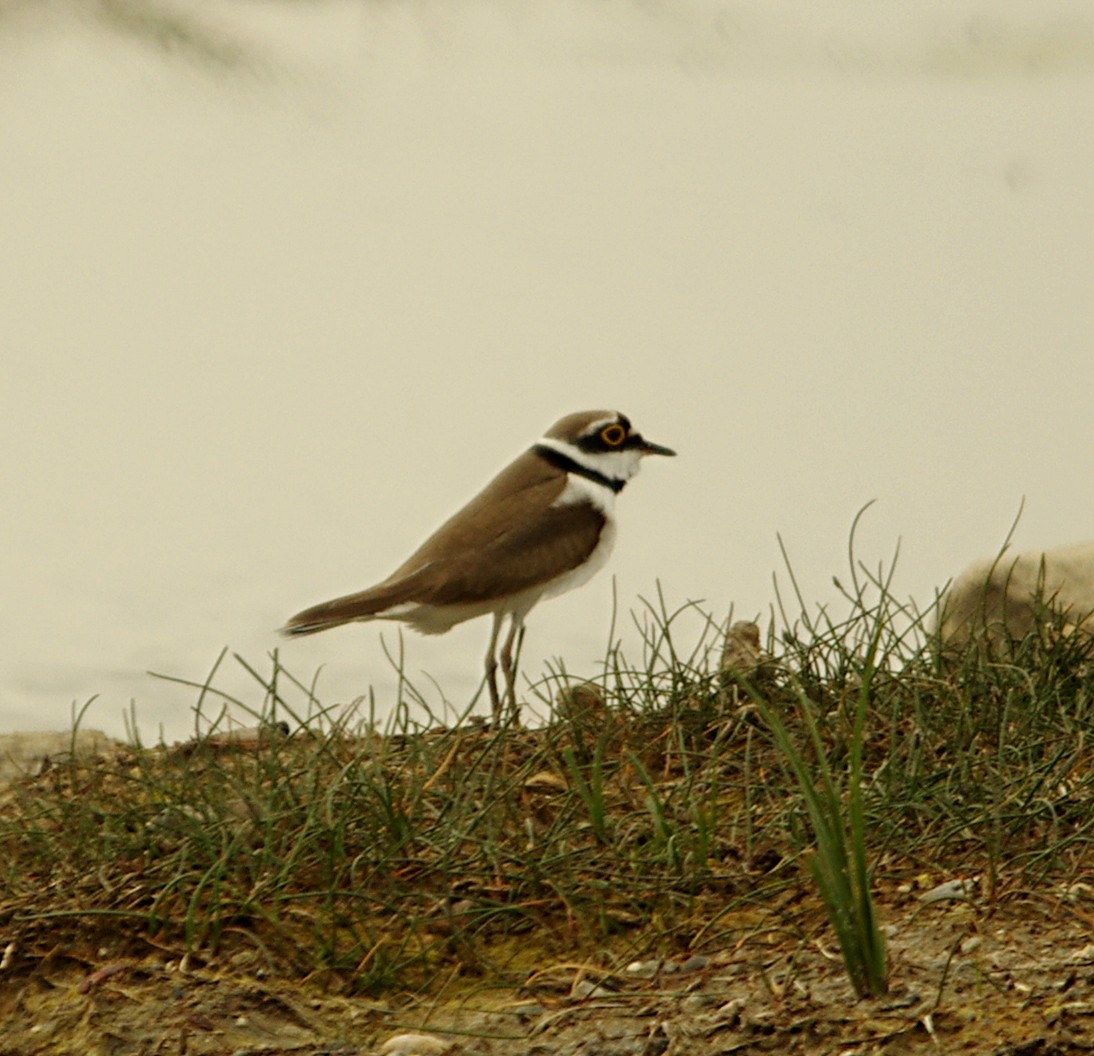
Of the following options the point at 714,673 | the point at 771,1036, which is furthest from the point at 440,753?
the point at 771,1036

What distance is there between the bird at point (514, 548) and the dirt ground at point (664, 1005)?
90.1 inches

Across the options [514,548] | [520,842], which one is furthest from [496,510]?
[520,842]

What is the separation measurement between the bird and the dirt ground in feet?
7.50

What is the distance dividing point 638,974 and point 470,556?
291 cm

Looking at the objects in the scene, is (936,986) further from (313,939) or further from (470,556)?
(470,556)

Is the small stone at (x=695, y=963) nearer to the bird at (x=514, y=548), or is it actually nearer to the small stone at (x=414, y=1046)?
the small stone at (x=414, y=1046)

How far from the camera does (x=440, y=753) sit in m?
5.10

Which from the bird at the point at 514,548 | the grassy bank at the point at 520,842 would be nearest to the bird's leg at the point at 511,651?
the bird at the point at 514,548

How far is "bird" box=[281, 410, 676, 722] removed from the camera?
21.1 ft

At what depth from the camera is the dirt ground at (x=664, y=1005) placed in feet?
11.1

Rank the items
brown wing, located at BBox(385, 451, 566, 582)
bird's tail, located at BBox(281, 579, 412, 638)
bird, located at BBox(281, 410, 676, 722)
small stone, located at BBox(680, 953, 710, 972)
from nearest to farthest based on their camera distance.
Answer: small stone, located at BBox(680, 953, 710, 972)
bird's tail, located at BBox(281, 579, 412, 638)
bird, located at BBox(281, 410, 676, 722)
brown wing, located at BBox(385, 451, 566, 582)

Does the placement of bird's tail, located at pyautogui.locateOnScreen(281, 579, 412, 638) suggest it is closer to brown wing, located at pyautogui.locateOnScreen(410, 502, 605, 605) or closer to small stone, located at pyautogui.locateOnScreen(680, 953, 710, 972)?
brown wing, located at pyautogui.locateOnScreen(410, 502, 605, 605)

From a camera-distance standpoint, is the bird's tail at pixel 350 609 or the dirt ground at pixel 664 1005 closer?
the dirt ground at pixel 664 1005

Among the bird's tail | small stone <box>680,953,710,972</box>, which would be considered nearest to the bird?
the bird's tail
